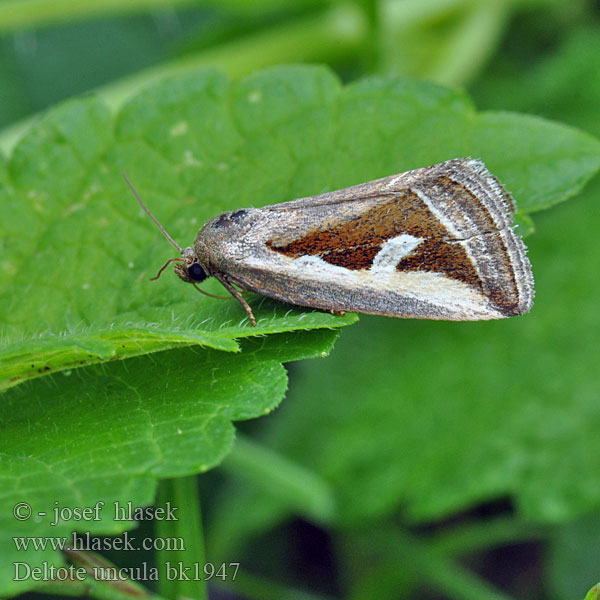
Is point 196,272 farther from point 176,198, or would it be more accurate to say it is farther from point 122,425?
point 122,425

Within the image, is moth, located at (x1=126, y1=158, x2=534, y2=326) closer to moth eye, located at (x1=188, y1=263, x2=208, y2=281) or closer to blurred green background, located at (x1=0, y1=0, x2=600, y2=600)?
moth eye, located at (x1=188, y1=263, x2=208, y2=281)

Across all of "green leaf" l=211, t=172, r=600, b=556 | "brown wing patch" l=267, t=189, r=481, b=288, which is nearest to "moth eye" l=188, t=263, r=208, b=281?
Result: "brown wing patch" l=267, t=189, r=481, b=288

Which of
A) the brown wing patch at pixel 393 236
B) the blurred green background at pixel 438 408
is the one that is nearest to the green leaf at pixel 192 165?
the brown wing patch at pixel 393 236

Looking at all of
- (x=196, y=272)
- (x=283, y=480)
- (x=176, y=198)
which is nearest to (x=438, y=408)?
(x=283, y=480)

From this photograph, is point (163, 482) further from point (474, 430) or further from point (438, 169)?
point (474, 430)

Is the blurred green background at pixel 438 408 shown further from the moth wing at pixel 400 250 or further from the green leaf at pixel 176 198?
the green leaf at pixel 176 198

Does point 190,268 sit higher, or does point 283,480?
point 190,268

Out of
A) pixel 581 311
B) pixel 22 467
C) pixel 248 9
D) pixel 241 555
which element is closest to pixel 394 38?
pixel 248 9

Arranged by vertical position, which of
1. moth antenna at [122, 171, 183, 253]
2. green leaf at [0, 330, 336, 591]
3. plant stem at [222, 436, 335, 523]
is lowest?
plant stem at [222, 436, 335, 523]
